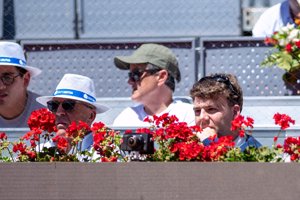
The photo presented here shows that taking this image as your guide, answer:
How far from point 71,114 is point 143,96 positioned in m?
0.77

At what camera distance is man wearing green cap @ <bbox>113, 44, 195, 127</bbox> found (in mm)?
5633

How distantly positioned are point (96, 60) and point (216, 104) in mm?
2193

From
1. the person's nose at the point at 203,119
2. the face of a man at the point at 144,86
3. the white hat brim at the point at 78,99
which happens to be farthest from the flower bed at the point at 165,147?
the face of a man at the point at 144,86

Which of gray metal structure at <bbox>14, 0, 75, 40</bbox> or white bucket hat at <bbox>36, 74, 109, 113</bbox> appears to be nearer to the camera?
white bucket hat at <bbox>36, 74, 109, 113</bbox>

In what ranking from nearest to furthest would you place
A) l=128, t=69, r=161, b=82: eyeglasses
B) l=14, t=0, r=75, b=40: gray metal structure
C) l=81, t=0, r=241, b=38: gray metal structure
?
l=128, t=69, r=161, b=82: eyeglasses
l=81, t=0, r=241, b=38: gray metal structure
l=14, t=0, r=75, b=40: gray metal structure

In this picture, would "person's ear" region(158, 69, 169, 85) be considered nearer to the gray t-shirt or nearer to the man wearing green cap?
the man wearing green cap

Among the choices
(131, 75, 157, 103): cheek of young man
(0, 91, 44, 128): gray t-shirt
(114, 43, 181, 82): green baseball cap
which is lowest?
(0, 91, 44, 128): gray t-shirt

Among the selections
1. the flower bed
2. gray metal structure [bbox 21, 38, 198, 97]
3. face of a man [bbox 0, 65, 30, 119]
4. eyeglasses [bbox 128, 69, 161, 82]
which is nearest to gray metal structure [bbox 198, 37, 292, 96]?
gray metal structure [bbox 21, 38, 198, 97]

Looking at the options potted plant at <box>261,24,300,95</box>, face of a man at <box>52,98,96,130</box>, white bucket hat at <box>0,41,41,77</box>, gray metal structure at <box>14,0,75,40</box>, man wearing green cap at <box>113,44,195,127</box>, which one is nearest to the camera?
face of a man at <box>52,98,96,130</box>

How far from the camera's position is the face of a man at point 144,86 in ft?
18.6

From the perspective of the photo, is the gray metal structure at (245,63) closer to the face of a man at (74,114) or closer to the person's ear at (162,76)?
the person's ear at (162,76)

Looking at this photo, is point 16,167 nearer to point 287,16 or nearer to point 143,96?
point 143,96

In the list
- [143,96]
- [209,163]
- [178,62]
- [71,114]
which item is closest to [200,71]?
[178,62]

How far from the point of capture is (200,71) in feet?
20.5
